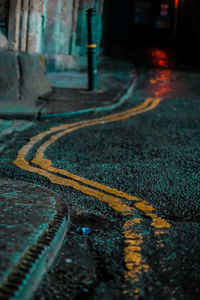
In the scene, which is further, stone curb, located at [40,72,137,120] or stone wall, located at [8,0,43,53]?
stone wall, located at [8,0,43,53]

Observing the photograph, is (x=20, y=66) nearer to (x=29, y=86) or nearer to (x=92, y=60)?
(x=29, y=86)

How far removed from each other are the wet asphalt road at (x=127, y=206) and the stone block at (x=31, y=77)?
1386mm

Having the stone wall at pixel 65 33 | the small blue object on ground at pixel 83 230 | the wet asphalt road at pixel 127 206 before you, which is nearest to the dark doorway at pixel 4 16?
the wet asphalt road at pixel 127 206

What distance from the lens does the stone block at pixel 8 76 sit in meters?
6.84

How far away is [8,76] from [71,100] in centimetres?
126

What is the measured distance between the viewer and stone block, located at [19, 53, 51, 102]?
7.13 m

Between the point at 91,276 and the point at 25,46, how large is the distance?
249 inches

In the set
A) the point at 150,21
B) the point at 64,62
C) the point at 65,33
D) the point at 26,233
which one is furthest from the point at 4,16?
the point at 150,21

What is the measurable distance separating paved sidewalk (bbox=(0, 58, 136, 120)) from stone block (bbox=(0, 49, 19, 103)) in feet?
0.69

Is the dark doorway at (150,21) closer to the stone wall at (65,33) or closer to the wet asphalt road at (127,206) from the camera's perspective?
the stone wall at (65,33)

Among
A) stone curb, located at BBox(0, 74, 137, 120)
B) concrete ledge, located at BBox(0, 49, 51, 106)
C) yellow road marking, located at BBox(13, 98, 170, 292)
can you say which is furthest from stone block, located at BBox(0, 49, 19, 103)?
yellow road marking, located at BBox(13, 98, 170, 292)

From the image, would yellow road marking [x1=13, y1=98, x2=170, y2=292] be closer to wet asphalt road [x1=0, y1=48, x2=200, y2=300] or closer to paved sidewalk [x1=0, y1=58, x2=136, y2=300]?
wet asphalt road [x1=0, y1=48, x2=200, y2=300]

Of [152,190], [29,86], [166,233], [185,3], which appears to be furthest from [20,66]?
[185,3]

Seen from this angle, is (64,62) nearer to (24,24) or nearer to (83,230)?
(24,24)
